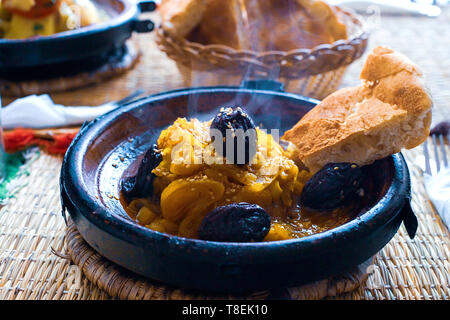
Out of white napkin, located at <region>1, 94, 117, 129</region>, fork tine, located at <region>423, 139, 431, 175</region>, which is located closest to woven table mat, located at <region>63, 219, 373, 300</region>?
fork tine, located at <region>423, 139, 431, 175</region>

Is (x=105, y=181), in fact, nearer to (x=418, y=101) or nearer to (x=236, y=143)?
(x=236, y=143)

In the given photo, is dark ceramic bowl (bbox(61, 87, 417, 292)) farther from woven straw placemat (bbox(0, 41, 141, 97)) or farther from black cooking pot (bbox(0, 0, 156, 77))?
woven straw placemat (bbox(0, 41, 141, 97))

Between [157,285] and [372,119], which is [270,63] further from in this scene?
[157,285]

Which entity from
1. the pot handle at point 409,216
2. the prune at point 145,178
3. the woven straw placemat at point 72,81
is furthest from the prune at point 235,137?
the woven straw placemat at point 72,81

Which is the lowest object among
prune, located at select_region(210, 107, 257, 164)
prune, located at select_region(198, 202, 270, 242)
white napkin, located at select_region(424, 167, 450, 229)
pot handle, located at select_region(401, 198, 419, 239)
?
white napkin, located at select_region(424, 167, 450, 229)

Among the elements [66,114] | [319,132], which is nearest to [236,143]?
[319,132]
